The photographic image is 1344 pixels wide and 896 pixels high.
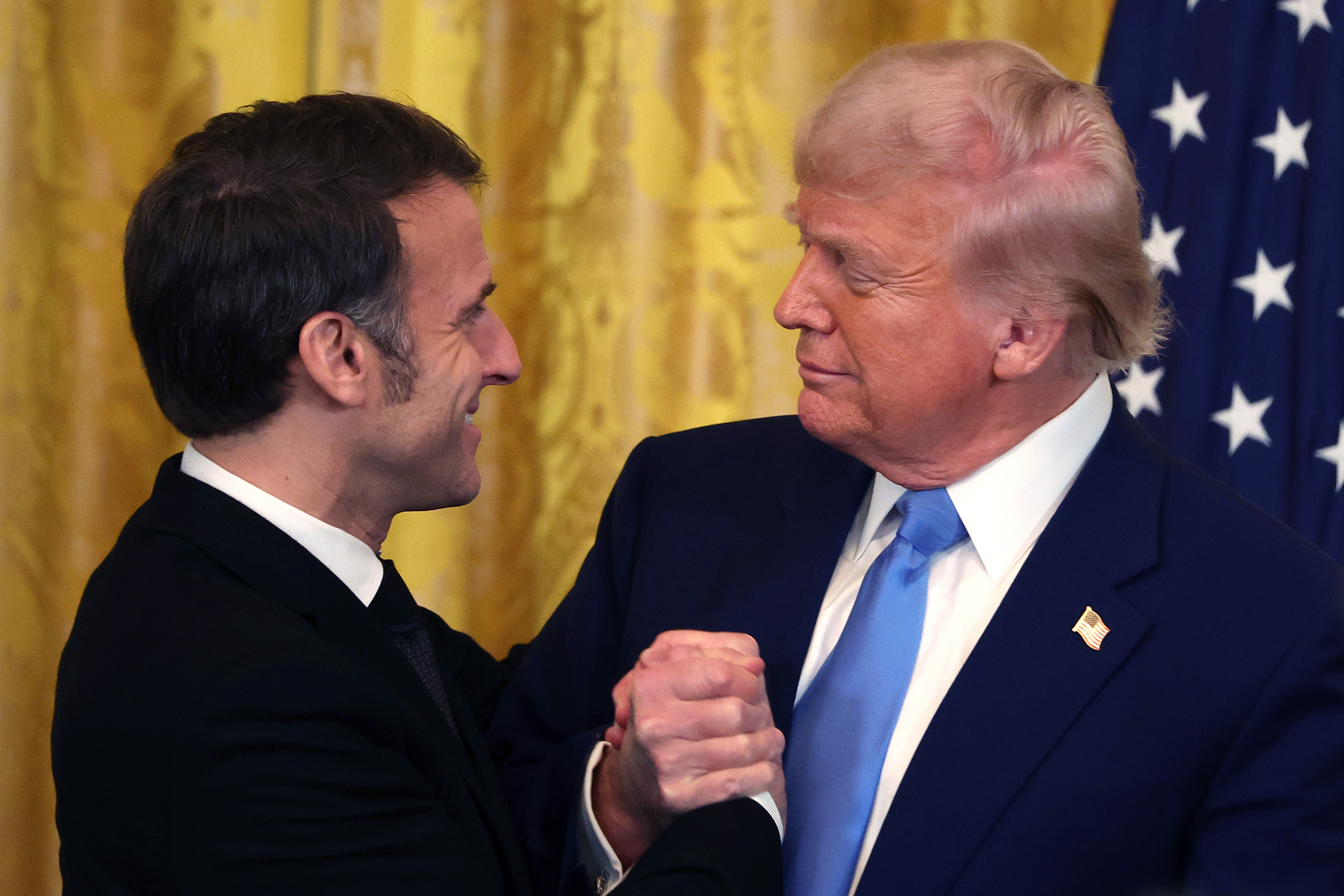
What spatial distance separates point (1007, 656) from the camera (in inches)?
60.6

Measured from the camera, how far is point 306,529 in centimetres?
157

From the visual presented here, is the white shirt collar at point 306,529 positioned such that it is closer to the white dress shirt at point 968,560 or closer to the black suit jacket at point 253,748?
the black suit jacket at point 253,748

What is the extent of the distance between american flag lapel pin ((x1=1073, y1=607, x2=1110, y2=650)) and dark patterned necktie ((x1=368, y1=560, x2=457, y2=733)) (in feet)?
2.70

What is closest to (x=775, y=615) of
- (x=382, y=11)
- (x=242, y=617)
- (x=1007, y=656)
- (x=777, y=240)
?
(x=1007, y=656)

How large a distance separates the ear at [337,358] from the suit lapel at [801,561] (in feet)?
2.06

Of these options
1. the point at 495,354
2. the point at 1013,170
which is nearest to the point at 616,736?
the point at 495,354

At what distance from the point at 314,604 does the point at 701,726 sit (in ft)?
1.65

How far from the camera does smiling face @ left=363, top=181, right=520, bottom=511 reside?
162 centimetres

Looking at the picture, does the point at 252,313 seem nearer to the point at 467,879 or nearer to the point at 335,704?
the point at 335,704

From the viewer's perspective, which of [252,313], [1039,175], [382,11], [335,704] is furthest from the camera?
[382,11]

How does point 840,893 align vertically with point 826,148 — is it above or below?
below

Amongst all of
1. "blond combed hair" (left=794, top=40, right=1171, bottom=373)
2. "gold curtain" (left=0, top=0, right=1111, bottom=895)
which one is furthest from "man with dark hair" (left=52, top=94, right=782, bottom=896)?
"gold curtain" (left=0, top=0, right=1111, bottom=895)

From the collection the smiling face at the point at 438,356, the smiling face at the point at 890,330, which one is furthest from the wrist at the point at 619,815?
the smiling face at the point at 890,330

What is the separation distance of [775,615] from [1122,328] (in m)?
0.64
